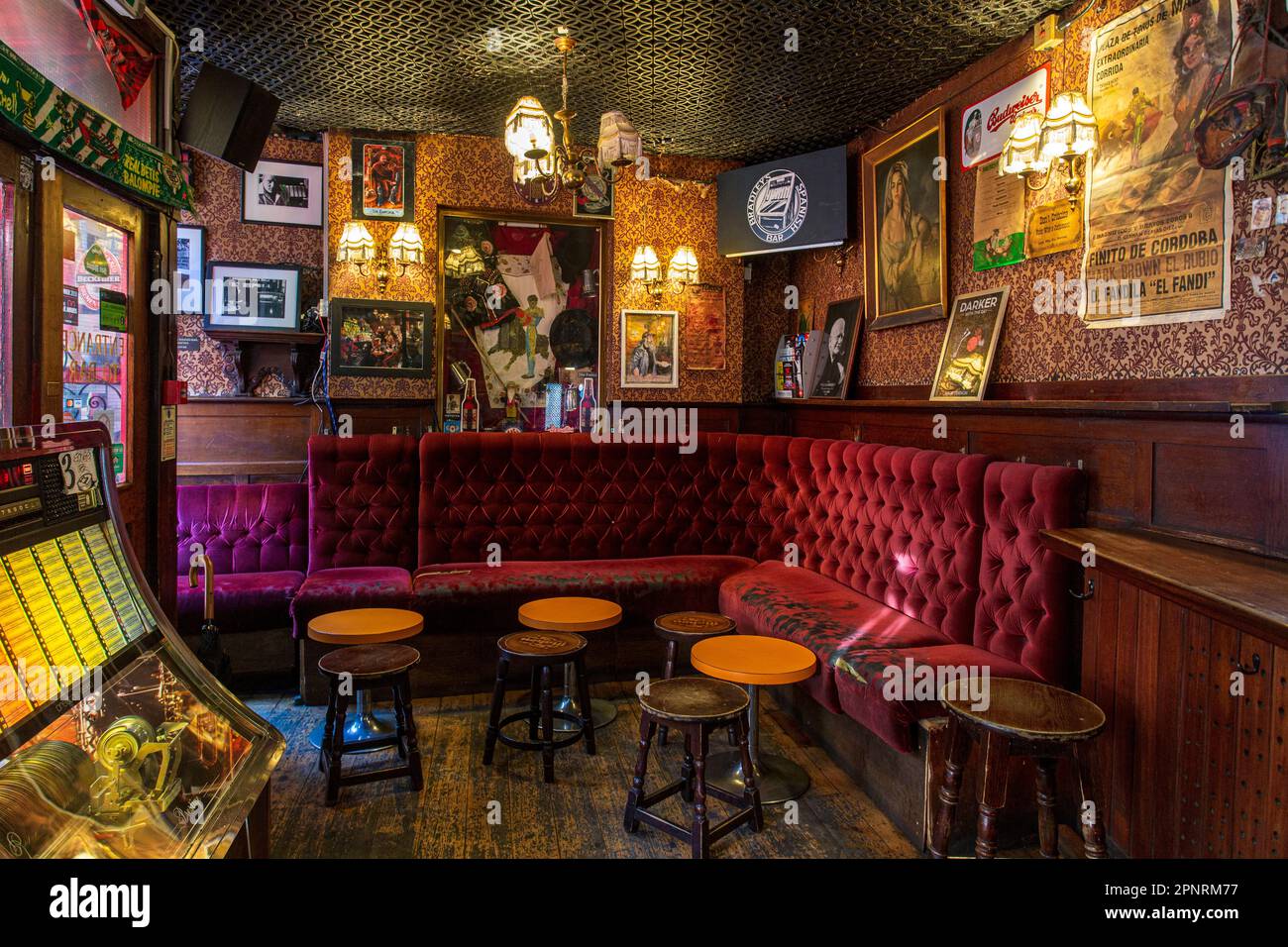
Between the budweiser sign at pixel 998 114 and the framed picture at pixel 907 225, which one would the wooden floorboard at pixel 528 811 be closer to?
the framed picture at pixel 907 225

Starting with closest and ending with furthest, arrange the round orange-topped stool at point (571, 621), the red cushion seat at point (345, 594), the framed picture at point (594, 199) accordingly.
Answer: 1. the round orange-topped stool at point (571, 621)
2. the red cushion seat at point (345, 594)
3. the framed picture at point (594, 199)

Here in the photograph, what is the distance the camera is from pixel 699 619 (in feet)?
12.1

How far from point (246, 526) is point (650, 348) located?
305cm

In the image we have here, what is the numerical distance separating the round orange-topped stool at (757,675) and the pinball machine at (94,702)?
175 centimetres

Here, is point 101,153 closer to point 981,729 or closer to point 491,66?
point 491,66

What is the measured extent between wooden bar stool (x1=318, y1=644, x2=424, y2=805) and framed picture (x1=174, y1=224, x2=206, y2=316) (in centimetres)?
355

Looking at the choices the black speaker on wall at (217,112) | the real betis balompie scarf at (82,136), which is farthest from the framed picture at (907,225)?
the real betis balompie scarf at (82,136)

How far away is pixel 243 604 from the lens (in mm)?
4281

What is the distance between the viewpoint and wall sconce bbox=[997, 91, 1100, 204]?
3.22 meters

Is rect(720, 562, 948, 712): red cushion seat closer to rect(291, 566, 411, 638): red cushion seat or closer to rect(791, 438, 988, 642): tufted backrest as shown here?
rect(791, 438, 988, 642): tufted backrest

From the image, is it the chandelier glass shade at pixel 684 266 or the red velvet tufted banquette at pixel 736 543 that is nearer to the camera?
the red velvet tufted banquette at pixel 736 543

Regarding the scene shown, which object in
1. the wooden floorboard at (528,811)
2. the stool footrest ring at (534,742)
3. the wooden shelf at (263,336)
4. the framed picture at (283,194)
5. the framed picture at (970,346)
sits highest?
the framed picture at (283,194)

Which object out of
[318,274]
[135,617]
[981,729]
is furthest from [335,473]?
[981,729]

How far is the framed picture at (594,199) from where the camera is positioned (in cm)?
592
